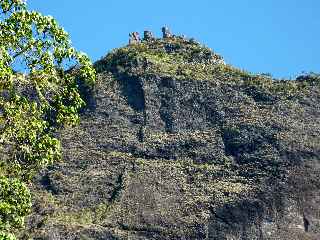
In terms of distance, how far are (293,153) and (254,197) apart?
7935 mm

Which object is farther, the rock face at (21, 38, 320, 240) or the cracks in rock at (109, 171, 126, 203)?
the cracks in rock at (109, 171, 126, 203)

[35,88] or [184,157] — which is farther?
[184,157]

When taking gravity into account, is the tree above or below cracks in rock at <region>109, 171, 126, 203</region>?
below

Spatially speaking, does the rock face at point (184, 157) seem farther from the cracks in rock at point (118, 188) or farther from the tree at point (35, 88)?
the tree at point (35, 88)

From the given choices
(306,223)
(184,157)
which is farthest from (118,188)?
(306,223)

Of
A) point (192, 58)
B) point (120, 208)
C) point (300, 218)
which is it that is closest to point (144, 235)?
point (120, 208)

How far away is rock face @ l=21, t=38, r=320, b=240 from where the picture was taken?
70.2 metres

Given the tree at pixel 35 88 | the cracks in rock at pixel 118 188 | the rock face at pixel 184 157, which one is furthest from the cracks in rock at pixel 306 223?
the tree at pixel 35 88

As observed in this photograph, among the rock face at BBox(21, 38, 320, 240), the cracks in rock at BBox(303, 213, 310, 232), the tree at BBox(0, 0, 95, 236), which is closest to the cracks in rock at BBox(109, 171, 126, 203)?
the rock face at BBox(21, 38, 320, 240)

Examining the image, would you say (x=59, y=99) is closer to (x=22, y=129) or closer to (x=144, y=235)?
(x=22, y=129)

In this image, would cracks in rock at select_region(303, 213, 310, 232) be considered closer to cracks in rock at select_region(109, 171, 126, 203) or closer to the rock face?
the rock face

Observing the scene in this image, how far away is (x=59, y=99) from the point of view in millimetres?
26781

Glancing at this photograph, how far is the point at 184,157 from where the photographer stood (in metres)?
80.4

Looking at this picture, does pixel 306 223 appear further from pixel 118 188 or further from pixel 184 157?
pixel 118 188
